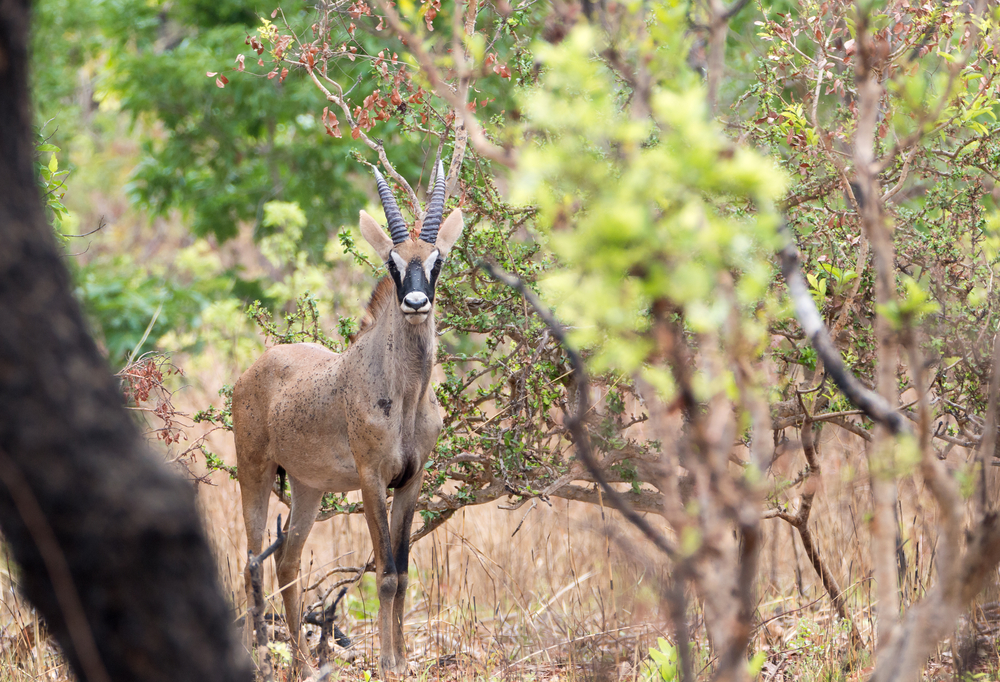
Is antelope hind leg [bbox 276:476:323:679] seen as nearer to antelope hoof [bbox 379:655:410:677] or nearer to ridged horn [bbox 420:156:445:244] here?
antelope hoof [bbox 379:655:410:677]

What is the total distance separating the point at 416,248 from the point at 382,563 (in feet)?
5.96

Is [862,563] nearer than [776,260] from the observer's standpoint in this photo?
No

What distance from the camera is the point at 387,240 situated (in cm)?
550

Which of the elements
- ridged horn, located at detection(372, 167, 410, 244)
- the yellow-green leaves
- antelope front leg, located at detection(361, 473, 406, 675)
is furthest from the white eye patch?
the yellow-green leaves

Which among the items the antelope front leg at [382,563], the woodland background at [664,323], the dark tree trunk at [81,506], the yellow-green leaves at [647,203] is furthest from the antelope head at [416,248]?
the dark tree trunk at [81,506]

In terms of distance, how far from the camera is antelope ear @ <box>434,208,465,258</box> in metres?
5.39

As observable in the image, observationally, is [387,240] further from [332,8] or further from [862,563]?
[862,563]

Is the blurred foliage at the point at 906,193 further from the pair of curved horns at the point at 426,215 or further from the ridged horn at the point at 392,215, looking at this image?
the ridged horn at the point at 392,215

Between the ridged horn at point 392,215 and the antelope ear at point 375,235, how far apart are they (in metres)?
0.07

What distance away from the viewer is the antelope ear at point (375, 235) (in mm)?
5480

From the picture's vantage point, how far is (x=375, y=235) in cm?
550

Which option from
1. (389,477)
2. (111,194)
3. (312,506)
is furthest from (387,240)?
(111,194)

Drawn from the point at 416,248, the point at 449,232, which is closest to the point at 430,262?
the point at 416,248

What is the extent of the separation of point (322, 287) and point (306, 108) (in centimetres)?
345
